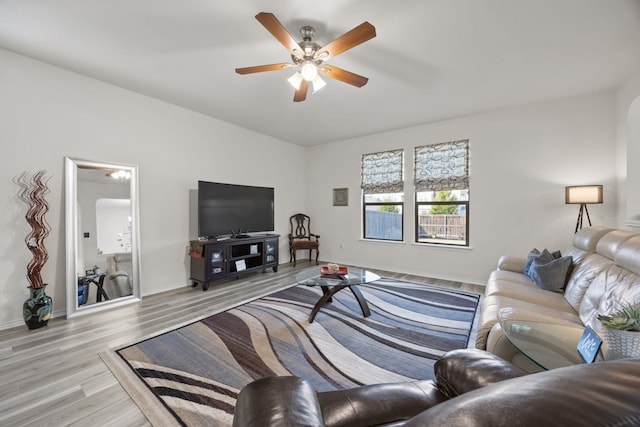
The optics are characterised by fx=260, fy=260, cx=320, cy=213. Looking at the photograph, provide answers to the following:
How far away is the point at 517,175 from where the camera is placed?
3.80 metres

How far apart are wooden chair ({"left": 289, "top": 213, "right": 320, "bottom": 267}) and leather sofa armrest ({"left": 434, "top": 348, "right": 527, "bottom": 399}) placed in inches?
168

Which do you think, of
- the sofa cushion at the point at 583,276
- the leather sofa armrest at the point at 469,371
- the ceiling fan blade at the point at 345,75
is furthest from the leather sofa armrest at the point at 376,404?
the ceiling fan blade at the point at 345,75

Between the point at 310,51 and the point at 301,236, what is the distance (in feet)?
13.2

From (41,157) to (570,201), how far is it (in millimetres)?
6026

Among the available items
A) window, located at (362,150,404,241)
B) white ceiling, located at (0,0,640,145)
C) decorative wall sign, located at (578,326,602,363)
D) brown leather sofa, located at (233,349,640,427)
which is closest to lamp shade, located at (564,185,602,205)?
white ceiling, located at (0,0,640,145)

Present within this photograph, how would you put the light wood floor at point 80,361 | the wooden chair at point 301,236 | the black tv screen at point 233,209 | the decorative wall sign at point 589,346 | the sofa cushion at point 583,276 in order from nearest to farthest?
the decorative wall sign at point 589,346
the light wood floor at point 80,361
the sofa cushion at point 583,276
the black tv screen at point 233,209
the wooden chair at point 301,236

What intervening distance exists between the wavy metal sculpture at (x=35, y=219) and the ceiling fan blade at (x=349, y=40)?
304cm

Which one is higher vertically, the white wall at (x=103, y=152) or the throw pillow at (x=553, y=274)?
the white wall at (x=103, y=152)

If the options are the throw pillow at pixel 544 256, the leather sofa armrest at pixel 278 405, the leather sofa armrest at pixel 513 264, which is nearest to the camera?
the leather sofa armrest at pixel 278 405

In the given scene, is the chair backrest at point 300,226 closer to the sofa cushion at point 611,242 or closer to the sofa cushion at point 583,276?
the sofa cushion at point 583,276

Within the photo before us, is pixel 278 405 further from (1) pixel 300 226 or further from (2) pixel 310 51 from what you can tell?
(1) pixel 300 226

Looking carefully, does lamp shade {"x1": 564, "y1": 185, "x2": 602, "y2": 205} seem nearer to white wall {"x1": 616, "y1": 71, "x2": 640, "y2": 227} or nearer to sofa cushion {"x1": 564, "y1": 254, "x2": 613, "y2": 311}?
white wall {"x1": 616, "y1": 71, "x2": 640, "y2": 227}

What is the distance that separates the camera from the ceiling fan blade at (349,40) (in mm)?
1783

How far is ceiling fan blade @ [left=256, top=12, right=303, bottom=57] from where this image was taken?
66.6 inches
